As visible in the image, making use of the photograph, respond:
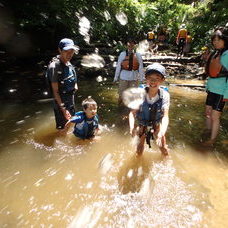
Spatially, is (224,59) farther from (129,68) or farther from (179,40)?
(179,40)

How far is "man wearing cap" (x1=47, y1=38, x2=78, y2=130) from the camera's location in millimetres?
4656

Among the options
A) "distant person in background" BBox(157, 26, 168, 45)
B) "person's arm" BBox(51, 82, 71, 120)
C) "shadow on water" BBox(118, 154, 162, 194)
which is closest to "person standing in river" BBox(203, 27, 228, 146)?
"shadow on water" BBox(118, 154, 162, 194)

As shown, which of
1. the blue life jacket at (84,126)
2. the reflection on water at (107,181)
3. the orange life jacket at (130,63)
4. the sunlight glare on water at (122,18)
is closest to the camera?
the reflection on water at (107,181)

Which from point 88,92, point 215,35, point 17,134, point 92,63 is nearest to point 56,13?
point 92,63

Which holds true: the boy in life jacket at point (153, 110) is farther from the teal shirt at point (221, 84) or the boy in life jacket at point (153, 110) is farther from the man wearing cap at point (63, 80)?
the man wearing cap at point (63, 80)

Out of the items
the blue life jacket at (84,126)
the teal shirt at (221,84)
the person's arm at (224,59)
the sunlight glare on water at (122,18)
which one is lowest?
the blue life jacket at (84,126)

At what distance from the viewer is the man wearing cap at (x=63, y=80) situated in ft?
15.3

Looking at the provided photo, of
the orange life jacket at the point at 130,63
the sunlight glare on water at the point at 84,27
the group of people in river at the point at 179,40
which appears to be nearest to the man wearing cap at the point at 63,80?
the orange life jacket at the point at 130,63

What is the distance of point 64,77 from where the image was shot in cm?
489

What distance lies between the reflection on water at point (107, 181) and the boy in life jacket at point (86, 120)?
238mm

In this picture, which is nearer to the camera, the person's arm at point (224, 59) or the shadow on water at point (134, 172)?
the shadow on water at point (134, 172)

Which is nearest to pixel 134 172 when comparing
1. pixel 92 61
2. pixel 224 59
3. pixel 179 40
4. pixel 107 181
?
pixel 107 181

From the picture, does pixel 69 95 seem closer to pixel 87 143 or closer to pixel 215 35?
pixel 87 143

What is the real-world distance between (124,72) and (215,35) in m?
3.39
